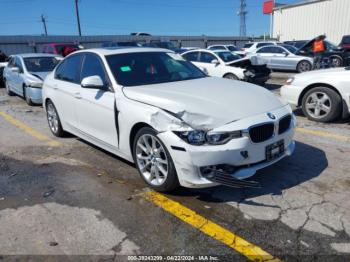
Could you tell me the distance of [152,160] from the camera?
390 centimetres

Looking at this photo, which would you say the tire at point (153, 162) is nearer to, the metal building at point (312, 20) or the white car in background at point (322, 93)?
the white car in background at point (322, 93)

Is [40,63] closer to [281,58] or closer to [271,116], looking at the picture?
[271,116]

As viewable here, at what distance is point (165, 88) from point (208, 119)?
1.01 metres

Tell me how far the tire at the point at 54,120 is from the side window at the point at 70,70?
0.64m

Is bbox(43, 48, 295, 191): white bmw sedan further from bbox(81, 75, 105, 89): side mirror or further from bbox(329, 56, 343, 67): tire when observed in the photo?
bbox(329, 56, 343, 67): tire

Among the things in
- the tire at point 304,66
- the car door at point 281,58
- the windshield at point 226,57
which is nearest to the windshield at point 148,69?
the windshield at point 226,57

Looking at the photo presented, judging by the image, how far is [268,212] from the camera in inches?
135

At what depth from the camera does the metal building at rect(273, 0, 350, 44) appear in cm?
3180

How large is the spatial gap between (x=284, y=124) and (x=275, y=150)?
1.23ft

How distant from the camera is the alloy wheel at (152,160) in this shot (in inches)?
148

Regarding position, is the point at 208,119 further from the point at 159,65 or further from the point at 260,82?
the point at 260,82

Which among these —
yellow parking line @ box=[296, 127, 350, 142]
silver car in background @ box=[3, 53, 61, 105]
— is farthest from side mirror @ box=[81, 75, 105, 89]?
silver car in background @ box=[3, 53, 61, 105]

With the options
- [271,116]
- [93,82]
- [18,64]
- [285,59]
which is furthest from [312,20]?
[93,82]

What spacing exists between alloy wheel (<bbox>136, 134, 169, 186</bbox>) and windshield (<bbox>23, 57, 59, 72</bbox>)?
743 cm
